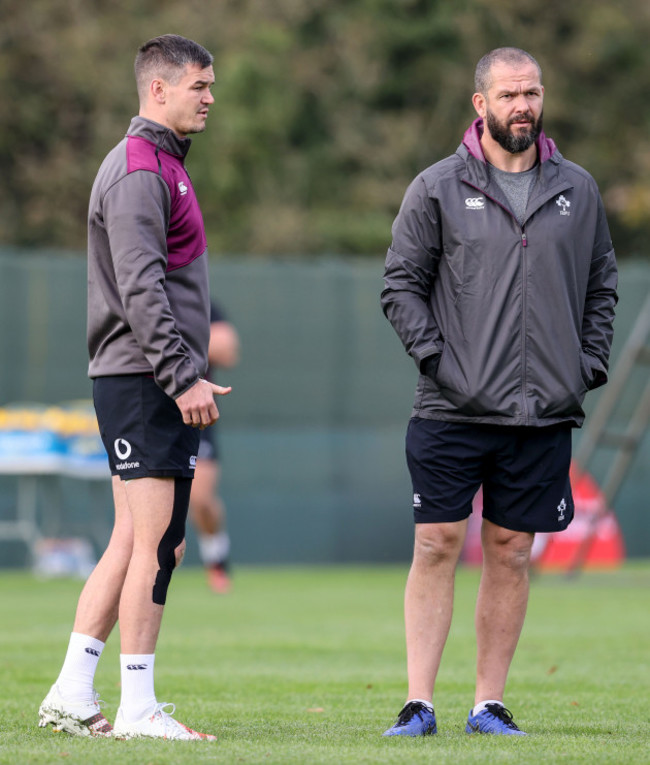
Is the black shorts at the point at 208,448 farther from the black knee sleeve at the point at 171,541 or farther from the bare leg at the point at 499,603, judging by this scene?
the black knee sleeve at the point at 171,541

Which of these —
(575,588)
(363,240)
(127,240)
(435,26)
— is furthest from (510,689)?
(435,26)

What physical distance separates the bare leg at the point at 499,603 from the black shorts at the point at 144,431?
1.03 m

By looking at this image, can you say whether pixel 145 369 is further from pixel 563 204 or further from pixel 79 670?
pixel 563 204

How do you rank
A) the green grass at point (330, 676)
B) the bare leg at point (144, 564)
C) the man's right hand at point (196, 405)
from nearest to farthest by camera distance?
the green grass at point (330, 676), the man's right hand at point (196, 405), the bare leg at point (144, 564)

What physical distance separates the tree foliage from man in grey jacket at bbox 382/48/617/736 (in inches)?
751

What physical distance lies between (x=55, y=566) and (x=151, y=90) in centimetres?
932

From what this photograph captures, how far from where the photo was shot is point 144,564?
15.5ft

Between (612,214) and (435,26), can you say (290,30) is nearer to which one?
(435,26)

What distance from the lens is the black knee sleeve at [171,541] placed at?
473 centimetres

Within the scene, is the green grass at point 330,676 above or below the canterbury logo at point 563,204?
below

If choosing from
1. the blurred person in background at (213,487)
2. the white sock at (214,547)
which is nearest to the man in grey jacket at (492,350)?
the blurred person in background at (213,487)

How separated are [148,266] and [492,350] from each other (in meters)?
1.11

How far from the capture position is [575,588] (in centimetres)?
1200

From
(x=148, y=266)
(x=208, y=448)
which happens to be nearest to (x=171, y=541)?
(x=148, y=266)
